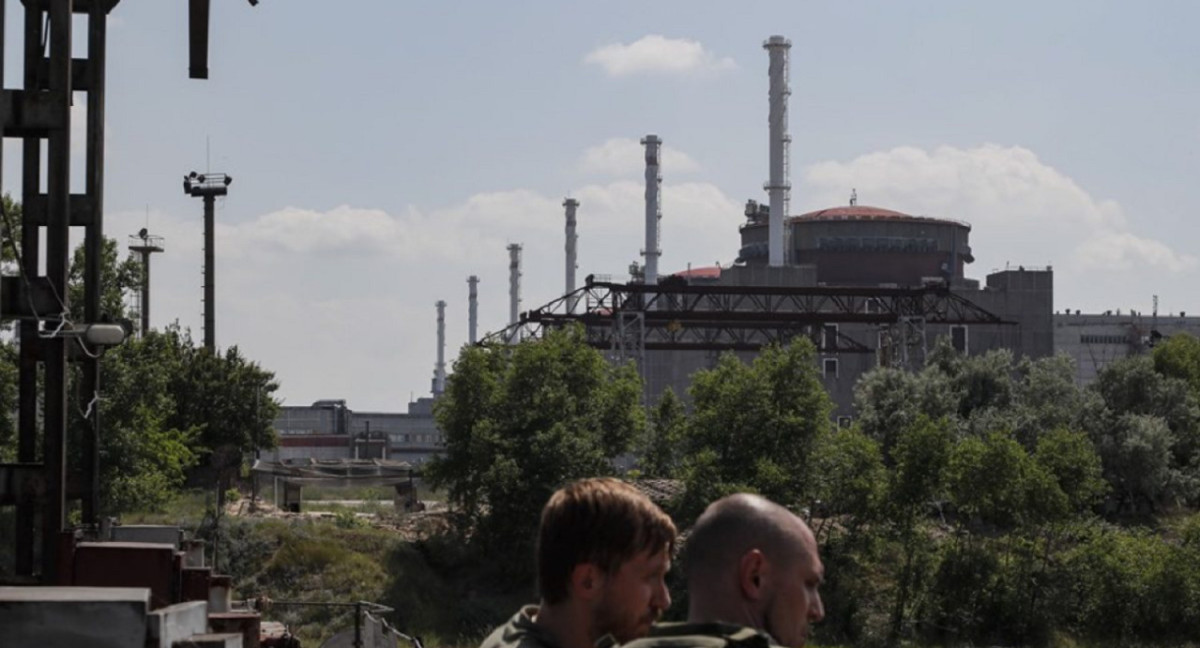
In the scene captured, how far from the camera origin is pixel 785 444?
50406 millimetres

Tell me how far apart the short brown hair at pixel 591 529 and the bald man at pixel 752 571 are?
131 millimetres

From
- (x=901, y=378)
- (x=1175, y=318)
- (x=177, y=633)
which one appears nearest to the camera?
(x=177, y=633)

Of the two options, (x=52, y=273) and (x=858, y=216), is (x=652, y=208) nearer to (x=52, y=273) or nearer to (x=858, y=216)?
(x=858, y=216)

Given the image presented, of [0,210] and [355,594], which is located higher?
[0,210]

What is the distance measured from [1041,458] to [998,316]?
3369 cm

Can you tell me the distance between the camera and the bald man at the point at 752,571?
12.3ft

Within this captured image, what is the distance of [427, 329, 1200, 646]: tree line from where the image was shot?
46.0 m

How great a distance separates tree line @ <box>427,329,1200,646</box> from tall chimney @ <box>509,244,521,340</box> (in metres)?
79.3

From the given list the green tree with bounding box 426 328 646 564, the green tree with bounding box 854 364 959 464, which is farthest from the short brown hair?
the green tree with bounding box 854 364 959 464

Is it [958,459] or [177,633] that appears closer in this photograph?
[177,633]

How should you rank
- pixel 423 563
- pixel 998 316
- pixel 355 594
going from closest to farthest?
1. pixel 355 594
2. pixel 423 563
3. pixel 998 316

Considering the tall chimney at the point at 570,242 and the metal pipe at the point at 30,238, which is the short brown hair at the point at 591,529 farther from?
the tall chimney at the point at 570,242

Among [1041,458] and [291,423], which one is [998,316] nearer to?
[1041,458]

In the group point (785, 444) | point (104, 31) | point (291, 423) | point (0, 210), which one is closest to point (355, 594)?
point (785, 444)
